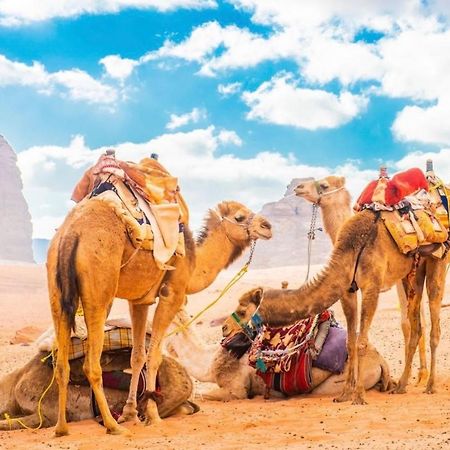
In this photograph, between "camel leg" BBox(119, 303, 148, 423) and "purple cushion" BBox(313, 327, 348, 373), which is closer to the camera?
"camel leg" BBox(119, 303, 148, 423)

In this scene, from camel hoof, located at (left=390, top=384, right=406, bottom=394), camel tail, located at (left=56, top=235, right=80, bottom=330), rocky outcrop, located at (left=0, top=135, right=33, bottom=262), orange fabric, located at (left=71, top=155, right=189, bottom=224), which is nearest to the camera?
camel tail, located at (left=56, top=235, right=80, bottom=330)

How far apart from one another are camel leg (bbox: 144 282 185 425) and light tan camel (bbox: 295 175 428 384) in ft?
9.22

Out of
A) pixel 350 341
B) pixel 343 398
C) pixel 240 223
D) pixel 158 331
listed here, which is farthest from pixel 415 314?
pixel 158 331

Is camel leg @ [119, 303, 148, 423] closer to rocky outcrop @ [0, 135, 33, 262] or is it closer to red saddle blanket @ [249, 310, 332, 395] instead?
red saddle blanket @ [249, 310, 332, 395]

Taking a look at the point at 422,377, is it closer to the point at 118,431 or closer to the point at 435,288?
the point at 435,288

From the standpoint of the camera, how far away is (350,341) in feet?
25.3

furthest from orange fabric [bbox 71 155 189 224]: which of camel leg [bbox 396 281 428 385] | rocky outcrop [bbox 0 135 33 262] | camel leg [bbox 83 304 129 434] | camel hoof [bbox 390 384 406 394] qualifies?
rocky outcrop [bbox 0 135 33 262]

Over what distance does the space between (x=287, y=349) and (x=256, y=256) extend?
164m

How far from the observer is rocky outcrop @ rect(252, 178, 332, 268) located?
164 m

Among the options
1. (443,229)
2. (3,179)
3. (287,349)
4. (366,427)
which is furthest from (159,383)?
(3,179)

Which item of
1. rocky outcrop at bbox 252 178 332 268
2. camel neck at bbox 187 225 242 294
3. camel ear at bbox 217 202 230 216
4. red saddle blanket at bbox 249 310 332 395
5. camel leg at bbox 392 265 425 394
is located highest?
rocky outcrop at bbox 252 178 332 268

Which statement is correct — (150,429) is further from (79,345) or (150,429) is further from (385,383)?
(385,383)

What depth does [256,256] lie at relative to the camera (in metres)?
172

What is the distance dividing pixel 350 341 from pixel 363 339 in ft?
1.28
